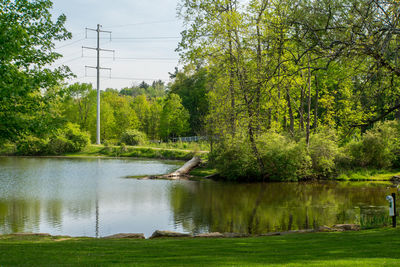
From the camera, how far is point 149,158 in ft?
166

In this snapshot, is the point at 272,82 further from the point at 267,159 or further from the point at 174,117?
the point at 174,117

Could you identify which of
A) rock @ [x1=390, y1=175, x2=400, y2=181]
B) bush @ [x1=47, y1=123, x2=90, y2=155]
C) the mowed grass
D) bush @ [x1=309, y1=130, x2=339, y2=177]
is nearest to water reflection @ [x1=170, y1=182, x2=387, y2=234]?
bush @ [x1=309, y1=130, x2=339, y2=177]

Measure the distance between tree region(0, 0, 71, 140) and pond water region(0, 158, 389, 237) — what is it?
404cm

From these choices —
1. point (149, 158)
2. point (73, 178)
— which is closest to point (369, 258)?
point (73, 178)

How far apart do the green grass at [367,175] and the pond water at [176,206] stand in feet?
7.11

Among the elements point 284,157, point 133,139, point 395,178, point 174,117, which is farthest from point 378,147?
point 174,117

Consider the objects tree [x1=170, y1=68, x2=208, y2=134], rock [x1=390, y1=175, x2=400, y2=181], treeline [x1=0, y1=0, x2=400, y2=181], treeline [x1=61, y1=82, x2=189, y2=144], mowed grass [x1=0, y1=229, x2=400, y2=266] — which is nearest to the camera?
mowed grass [x1=0, y1=229, x2=400, y2=266]

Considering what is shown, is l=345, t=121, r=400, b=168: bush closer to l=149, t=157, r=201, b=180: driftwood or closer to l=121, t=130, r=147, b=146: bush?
l=149, t=157, r=201, b=180: driftwood

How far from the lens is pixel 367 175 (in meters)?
27.7

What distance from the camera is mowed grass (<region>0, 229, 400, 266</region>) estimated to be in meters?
7.21

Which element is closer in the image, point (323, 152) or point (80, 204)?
point (80, 204)

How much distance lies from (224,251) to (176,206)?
9.90 meters

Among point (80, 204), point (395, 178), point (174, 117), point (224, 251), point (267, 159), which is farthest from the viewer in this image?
point (174, 117)

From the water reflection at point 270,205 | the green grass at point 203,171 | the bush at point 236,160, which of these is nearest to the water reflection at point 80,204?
the water reflection at point 270,205
